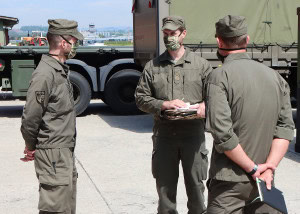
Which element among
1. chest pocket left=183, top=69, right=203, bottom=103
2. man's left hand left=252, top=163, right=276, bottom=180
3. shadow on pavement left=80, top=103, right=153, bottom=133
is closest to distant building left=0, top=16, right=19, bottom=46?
shadow on pavement left=80, top=103, right=153, bottom=133

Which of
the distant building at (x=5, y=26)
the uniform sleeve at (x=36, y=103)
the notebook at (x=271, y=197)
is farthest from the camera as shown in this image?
the distant building at (x=5, y=26)

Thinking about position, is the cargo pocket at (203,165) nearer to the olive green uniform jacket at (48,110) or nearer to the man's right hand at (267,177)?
the olive green uniform jacket at (48,110)

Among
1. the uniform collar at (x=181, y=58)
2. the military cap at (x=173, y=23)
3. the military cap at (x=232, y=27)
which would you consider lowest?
the uniform collar at (x=181, y=58)

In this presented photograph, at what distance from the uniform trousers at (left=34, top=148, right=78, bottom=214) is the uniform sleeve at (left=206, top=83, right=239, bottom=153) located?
1331mm

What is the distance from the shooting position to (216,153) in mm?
3193

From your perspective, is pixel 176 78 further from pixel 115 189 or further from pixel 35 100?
pixel 115 189

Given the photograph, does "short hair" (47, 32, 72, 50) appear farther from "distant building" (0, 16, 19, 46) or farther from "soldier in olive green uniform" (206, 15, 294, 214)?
"distant building" (0, 16, 19, 46)

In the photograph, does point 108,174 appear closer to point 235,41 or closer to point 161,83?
point 161,83

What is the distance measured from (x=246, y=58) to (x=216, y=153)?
1.85 ft

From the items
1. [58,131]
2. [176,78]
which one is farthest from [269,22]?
[58,131]

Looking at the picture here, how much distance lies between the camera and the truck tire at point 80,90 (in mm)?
12141

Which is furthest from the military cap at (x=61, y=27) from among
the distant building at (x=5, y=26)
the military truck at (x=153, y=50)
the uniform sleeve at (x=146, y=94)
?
the distant building at (x=5, y=26)

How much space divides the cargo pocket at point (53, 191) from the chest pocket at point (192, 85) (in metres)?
1.21

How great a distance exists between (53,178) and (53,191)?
0.31 ft
